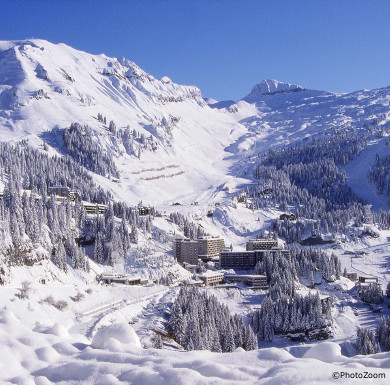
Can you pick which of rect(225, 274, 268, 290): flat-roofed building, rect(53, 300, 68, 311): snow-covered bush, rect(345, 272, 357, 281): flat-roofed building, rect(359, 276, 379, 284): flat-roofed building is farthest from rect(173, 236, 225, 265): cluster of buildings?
rect(53, 300, 68, 311): snow-covered bush

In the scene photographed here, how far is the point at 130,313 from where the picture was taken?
79.6 meters

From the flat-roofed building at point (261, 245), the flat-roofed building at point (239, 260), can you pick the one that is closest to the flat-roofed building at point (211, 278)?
the flat-roofed building at point (239, 260)

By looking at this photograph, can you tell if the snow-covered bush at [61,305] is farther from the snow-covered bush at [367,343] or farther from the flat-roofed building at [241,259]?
the flat-roofed building at [241,259]

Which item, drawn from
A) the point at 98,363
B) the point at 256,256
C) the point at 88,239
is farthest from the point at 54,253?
the point at 98,363

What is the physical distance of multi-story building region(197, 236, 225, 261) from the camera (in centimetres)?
15025

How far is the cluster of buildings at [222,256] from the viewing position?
119 m

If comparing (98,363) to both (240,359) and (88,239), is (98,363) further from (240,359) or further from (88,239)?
(88,239)

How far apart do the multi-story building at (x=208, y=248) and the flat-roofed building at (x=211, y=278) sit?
24.9 m

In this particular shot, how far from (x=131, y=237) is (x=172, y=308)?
150ft

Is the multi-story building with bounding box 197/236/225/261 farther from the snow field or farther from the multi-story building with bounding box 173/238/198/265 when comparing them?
the snow field

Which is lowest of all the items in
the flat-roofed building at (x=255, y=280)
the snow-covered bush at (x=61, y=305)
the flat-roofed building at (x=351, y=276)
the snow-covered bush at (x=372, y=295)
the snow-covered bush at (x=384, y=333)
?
the snow-covered bush at (x=384, y=333)

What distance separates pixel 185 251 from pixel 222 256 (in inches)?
483

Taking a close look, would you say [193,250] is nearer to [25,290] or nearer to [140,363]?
[25,290]

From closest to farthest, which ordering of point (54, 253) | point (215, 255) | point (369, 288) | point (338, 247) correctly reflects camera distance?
1. point (54, 253)
2. point (369, 288)
3. point (215, 255)
4. point (338, 247)
